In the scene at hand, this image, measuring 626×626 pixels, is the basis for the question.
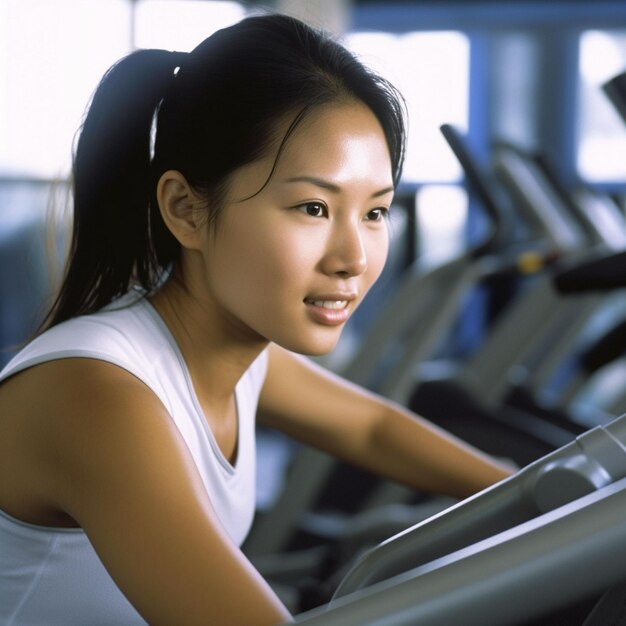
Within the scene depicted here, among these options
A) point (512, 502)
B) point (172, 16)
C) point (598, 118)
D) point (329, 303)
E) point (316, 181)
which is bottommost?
point (598, 118)

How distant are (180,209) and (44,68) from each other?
426 cm

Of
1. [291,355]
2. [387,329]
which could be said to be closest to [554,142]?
[387,329]

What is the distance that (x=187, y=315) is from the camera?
1036 millimetres

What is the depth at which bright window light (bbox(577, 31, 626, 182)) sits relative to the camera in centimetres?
590

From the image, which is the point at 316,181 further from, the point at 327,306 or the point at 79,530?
the point at 79,530

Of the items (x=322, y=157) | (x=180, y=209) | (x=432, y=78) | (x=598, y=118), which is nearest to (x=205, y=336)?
→ (x=180, y=209)

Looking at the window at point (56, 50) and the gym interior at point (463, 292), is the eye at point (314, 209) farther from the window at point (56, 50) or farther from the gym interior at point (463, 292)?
the window at point (56, 50)

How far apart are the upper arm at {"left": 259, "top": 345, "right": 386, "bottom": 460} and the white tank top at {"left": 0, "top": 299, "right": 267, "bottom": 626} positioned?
235 millimetres

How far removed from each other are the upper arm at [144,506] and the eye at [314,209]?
0.76ft

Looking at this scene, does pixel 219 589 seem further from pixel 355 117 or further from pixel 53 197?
pixel 53 197

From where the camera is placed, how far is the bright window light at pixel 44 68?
464cm

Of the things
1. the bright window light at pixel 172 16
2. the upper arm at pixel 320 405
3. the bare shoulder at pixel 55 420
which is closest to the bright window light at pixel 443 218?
the bright window light at pixel 172 16

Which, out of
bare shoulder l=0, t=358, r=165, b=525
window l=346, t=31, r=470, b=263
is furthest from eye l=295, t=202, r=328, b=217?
window l=346, t=31, r=470, b=263

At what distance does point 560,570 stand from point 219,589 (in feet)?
0.90
